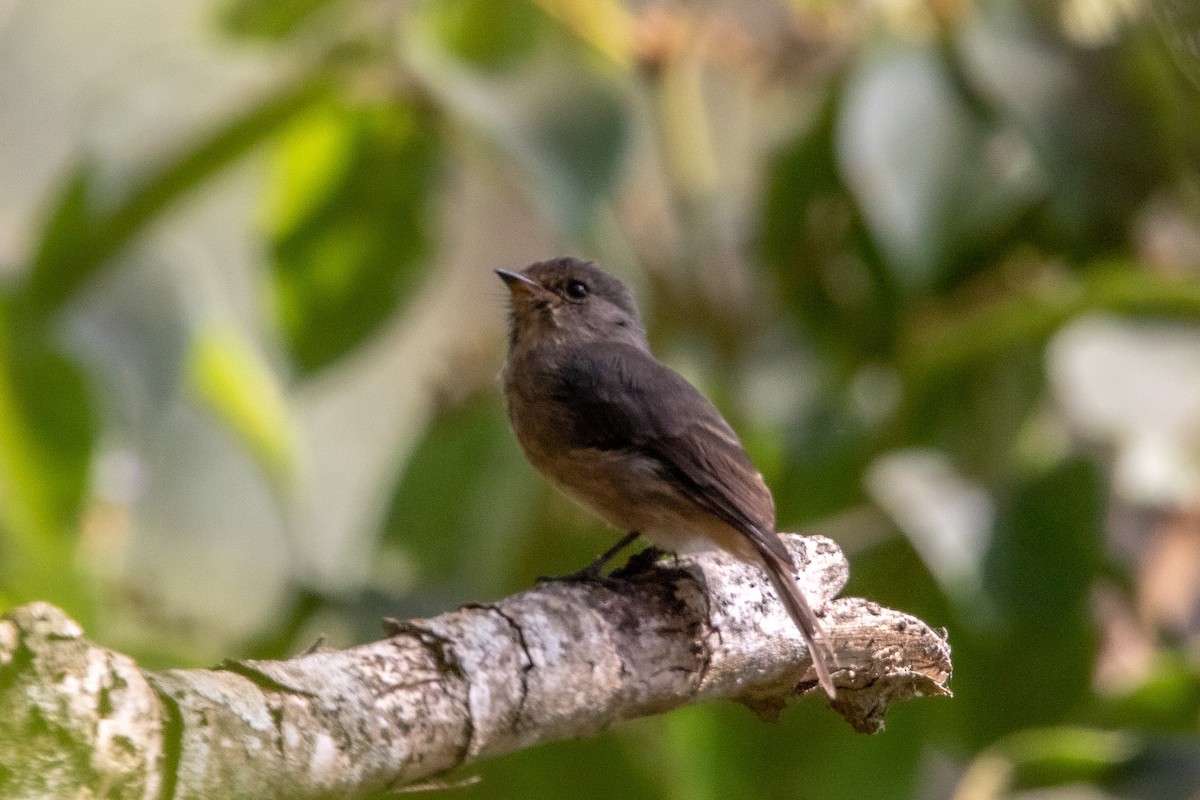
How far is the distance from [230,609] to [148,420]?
2.20m

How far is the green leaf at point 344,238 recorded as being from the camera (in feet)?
13.2

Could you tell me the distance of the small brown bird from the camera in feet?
8.14

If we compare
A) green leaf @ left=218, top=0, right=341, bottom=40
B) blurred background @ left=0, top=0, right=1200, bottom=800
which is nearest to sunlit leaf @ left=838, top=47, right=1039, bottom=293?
blurred background @ left=0, top=0, right=1200, bottom=800

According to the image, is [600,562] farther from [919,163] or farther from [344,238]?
[344,238]

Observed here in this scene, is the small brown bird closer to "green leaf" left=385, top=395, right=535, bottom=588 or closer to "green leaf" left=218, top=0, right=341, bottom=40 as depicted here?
"green leaf" left=385, top=395, right=535, bottom=588

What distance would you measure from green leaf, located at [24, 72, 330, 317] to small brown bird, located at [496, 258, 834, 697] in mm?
1083

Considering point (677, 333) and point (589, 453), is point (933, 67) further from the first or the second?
point (589, 453)

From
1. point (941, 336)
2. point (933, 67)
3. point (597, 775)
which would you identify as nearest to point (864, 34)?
point (933, 67)

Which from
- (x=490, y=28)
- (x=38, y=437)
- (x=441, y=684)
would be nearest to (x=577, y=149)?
(x=490, y=28)

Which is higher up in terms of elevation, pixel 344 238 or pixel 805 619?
pixel 344 238

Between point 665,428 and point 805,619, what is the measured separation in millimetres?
669

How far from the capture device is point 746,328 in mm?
4180

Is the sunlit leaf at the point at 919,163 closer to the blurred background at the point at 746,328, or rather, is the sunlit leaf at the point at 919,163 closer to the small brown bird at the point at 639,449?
the blurred background at the point at 746,328

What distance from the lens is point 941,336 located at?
3699 millimetres
